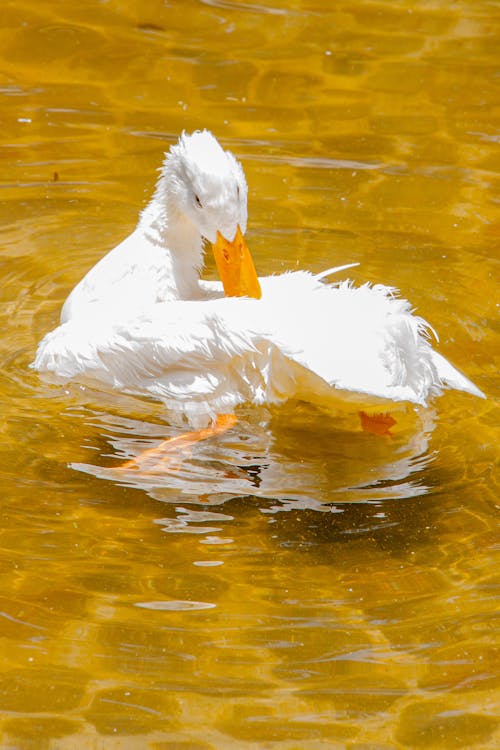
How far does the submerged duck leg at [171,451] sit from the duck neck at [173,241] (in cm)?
67

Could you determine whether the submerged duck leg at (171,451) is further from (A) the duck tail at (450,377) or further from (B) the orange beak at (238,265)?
(A) the duck tail at (450,377)

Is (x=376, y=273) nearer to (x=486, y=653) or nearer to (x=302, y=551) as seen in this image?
(x=302, y=551)

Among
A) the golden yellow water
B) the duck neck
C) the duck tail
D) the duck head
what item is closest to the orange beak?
the duck head

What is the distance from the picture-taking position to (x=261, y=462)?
13.4 ft

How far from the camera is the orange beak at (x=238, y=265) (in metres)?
4.44

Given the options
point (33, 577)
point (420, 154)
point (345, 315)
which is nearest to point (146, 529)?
point (33, 577)

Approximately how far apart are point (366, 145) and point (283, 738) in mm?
4214

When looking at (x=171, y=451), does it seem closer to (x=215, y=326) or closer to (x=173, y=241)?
(x=215, y=326)

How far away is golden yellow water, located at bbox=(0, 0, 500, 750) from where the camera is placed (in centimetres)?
300

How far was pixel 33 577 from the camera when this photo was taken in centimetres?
339

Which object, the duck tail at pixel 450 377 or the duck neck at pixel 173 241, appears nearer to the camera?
the duck tail at pixel 450 377

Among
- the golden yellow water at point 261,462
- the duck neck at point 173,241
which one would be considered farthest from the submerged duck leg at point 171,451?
the duck neck at point 173,241

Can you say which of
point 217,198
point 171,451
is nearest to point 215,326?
point 171,451

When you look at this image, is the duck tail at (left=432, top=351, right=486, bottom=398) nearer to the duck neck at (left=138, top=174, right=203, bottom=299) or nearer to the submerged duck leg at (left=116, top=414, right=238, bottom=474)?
the submerged duck leg at (left=116, top=414, right=238, bottom=474)
